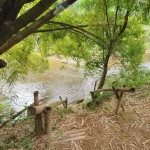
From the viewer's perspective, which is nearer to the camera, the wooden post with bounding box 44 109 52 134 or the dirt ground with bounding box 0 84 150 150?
the dirt ground with bounding box 0 84 150 150

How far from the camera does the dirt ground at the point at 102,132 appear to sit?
96.0 inches

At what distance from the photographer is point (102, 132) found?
272cm

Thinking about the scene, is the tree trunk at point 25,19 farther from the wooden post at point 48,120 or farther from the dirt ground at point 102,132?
the dirt ground at point 102,132

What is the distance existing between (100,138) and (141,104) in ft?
4.44

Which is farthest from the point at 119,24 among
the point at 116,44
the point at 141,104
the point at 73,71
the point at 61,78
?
the point at 73,71

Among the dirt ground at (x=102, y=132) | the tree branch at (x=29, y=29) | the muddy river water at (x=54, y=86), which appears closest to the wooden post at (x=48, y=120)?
the dirt ground at (x=102, y=132)

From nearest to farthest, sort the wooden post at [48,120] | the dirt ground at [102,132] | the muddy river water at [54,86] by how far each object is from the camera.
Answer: the dirt ground at [102,132] < the wooden post at [48,120] < the muddy river water at [54,86]

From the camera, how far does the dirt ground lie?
244 centimetres

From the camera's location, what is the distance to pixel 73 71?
13391 mm

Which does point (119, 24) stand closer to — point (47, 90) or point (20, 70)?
point (20, 70)

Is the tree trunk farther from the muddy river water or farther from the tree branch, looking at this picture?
the muddy river water

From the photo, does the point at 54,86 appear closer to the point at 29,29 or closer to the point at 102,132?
the point at 102,132

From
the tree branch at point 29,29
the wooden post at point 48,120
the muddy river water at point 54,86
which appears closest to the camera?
the tree branch at point 29,29

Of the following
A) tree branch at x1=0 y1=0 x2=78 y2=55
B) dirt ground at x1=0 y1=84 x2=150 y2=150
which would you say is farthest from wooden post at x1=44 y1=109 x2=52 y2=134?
tree branch at x1=0 y1=0 x2=78 y2=55
